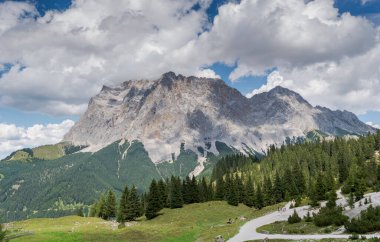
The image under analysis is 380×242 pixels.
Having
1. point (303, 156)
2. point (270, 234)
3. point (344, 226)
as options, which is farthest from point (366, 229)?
point (303, 156)

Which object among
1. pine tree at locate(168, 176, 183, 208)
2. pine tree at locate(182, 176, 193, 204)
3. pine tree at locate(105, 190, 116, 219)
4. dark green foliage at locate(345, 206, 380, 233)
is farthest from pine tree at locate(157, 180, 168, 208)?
dark green foliage at locate(345, 206, 380, 233)

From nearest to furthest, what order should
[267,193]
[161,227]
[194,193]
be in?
[161,227]
[267,193]
[194,193]

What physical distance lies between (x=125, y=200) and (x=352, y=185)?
69671mm

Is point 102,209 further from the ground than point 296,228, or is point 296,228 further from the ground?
point 102,209

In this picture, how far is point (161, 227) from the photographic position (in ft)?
293

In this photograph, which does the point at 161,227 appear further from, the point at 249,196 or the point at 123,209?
the point at 249,196

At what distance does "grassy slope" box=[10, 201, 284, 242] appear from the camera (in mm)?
70188

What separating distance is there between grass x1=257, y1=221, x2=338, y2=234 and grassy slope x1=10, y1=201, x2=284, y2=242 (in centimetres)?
655

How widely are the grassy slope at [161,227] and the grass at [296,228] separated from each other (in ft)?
21.5

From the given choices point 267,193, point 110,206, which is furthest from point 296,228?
point 110,206

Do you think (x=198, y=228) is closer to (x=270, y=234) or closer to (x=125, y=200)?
(x=270, y=234)

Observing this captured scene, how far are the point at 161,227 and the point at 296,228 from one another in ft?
126

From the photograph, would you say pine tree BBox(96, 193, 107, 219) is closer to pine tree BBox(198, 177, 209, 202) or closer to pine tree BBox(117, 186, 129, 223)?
pine tree BBox(117, 186, 129, 223)

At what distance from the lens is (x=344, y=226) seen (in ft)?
174
